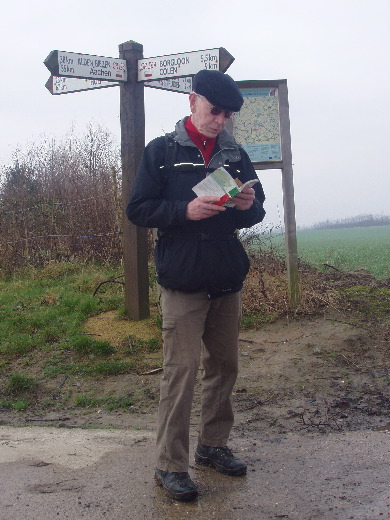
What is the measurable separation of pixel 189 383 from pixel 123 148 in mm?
4125

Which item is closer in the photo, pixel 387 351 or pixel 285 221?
pixel 387 351

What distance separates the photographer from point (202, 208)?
10.8 feet

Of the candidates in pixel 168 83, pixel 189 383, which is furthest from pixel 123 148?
pixel 189 383

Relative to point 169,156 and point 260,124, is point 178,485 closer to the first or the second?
point 169,156

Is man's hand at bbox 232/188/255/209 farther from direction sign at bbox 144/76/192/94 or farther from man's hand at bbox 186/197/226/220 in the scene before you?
direction sign at bbox 144/76/192/94

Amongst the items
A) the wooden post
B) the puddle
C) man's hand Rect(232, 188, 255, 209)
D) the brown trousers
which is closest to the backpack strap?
man's hand Rect(232, 188, 255, 209)

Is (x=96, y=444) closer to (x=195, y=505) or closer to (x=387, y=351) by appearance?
(x=195, y=505)

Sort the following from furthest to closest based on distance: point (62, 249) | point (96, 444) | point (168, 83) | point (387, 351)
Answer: point (62, 249) < point (168, 83) < point (387, 351) < point (96, 444)

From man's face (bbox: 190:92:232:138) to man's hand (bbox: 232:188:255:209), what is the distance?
0.41 metres

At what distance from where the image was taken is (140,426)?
4730mm

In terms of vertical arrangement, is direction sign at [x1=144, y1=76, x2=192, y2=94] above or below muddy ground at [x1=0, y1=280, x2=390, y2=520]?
above

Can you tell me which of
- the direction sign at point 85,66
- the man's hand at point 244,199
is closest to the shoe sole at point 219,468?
the man's hand at point 244,199

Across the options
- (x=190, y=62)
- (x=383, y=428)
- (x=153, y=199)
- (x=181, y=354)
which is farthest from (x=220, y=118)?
(x=190, y=62)

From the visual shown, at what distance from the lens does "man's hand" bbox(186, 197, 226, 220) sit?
3277mm
